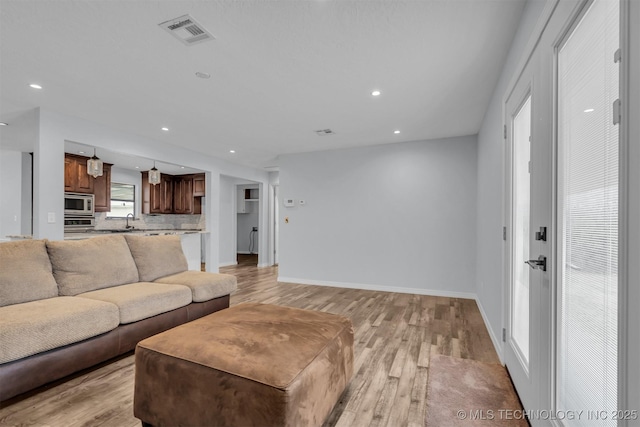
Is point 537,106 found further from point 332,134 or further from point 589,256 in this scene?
point 332,134

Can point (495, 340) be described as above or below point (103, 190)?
below

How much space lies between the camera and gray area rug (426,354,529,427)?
174 centimetres

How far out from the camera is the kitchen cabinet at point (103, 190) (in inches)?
246

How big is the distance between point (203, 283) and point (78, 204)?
176 inches

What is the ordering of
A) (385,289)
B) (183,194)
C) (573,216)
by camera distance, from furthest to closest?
(183,194)
(385,289)
(573,216)

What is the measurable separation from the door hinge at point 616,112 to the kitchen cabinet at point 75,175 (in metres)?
7.28

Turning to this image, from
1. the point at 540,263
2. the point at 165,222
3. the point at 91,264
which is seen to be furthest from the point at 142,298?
the point at 165,222

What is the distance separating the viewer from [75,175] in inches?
228

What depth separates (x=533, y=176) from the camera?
164 cm

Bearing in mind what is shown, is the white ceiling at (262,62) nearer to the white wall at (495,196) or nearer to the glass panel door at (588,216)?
the white wall at (495,196)

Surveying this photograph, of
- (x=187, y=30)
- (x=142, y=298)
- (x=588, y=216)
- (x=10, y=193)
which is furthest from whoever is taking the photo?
(x=10, y=193)

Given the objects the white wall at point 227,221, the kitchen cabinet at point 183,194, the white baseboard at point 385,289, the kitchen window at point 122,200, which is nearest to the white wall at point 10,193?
the kitchen window at point 122,200

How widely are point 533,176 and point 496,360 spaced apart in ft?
5.43

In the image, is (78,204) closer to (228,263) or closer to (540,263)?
(228,263)
